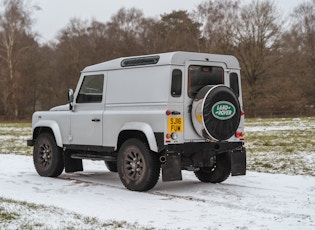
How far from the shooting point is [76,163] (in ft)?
36.4

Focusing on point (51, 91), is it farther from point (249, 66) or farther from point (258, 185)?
point (258, 185)

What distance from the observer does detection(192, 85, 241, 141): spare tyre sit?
8773 mm

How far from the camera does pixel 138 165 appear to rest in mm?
9102

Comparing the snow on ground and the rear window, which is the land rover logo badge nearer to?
the rear window

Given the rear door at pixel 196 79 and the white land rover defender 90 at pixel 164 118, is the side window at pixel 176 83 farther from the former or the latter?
the rear door at pixel 196 79

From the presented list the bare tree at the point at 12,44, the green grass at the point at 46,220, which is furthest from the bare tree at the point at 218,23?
the green grass at the point at 46,220

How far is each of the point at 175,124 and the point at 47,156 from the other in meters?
3.80

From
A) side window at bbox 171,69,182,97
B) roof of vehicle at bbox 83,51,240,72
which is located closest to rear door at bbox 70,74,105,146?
roof of vehicle at bbox 83,51,240,72

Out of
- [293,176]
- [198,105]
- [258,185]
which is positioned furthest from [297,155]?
[198,105]

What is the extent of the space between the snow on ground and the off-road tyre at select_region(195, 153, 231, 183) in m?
0.21

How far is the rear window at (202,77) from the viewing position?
29.8ft

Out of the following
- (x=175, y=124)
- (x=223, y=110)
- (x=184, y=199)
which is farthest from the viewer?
(x=223, y=110)

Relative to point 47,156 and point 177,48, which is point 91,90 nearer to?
point 47,156

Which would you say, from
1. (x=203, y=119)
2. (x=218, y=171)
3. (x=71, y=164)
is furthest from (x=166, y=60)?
(x=71, y=164)
